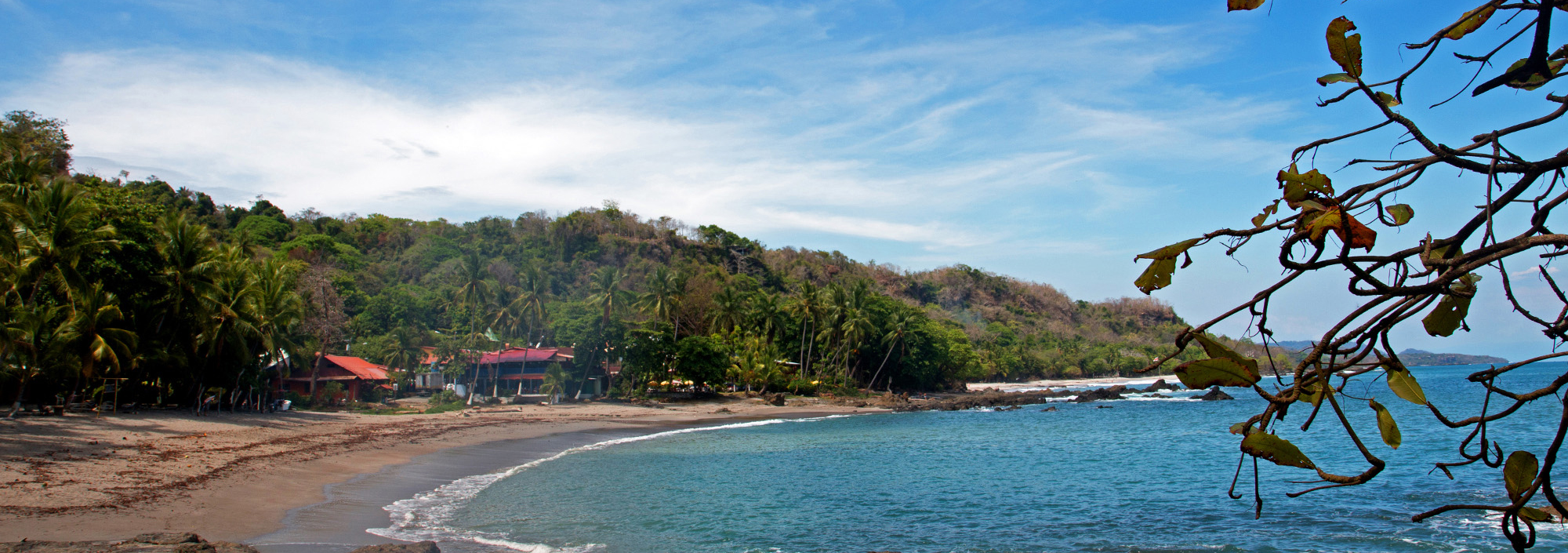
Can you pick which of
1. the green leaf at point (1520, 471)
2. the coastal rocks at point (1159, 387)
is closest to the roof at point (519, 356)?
the coastal rocks at point (1159, 387)

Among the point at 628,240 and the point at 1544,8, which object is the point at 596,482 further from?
the point at 628,240

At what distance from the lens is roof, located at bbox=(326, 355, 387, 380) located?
116 feet

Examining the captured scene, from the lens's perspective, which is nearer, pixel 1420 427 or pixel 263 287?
pixel 263 287

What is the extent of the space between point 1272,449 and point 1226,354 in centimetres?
16

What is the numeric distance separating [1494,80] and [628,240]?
75790mm

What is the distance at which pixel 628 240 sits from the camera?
248ft

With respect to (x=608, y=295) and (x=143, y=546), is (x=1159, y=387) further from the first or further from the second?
(x=143, y=546)

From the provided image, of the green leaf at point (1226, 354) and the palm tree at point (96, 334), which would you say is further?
the palm tree at point (96, 334)

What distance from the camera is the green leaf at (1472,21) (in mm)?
1546

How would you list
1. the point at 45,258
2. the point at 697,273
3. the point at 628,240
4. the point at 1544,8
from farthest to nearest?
1. the point at 628,240
2. the point at 697,273
3. the point at 45,258
4. the point at 1544,8

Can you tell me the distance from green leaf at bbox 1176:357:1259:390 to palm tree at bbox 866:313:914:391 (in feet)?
169

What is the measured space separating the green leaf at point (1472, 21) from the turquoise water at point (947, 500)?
10.1 m

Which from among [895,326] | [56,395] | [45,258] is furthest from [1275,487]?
[895,326]

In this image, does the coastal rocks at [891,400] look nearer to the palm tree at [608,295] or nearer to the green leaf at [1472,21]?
the palm tree at [608,295]
